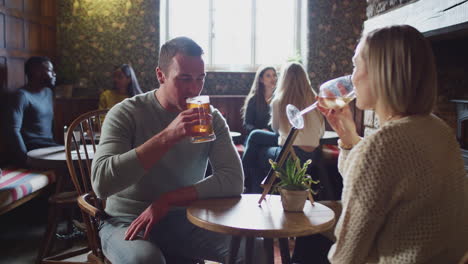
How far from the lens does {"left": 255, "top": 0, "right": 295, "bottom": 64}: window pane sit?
6395 millimetres

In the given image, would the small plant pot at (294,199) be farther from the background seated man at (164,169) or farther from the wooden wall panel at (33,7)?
the wooden wall panel at (33,7)

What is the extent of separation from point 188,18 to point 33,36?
2214 millimetres

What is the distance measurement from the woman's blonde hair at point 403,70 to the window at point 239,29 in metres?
5.26

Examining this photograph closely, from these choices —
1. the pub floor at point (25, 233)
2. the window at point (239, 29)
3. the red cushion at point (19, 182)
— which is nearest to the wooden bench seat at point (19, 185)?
the red cushion at point (19, 182)

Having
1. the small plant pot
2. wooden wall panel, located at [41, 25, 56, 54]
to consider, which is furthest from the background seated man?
wooden wall panel, located at [41, 25, 56, 54]

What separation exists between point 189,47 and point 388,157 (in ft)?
3.09

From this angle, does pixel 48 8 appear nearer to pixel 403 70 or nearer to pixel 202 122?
pixel 202 122

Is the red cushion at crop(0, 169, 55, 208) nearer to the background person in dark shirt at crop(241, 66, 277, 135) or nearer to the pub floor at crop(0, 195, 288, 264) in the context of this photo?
the pub floor at crop(0, 195, 288, 264)

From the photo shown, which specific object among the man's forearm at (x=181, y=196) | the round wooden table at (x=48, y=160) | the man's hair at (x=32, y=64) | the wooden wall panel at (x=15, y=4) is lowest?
the round wooden table at (x=48, y=160)

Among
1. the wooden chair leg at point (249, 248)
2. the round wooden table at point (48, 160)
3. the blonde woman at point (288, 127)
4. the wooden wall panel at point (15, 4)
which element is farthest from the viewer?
the wooden wall panel at point (15, 4)

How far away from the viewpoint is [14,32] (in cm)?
437

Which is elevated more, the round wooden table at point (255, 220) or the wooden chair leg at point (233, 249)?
the round wooden table at point (255, 220)

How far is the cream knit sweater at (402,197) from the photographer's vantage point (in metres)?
0.97

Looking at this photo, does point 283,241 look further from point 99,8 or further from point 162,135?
point 99,8
